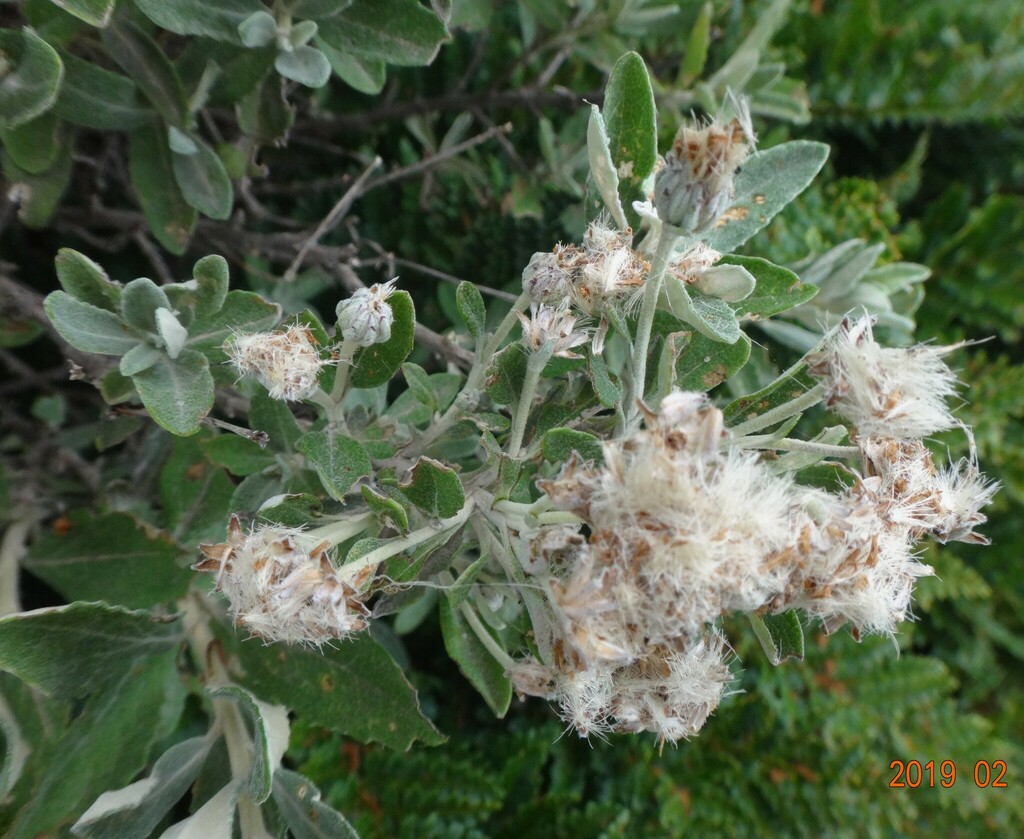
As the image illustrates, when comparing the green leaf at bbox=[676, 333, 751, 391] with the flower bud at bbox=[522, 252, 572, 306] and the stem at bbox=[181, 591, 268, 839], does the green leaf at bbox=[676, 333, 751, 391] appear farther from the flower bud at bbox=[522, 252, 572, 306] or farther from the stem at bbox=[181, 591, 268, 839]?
the stem at bbox=[181, 591, 268, 839]

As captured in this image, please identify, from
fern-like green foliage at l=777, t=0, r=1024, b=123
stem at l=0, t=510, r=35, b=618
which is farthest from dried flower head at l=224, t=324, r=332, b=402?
fern-like green foliage at l=777, t=0, r=1024, b=123

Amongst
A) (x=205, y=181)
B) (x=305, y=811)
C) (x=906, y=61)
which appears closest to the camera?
(x=305, y=811)

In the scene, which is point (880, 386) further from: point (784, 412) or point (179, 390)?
point (179, 390)

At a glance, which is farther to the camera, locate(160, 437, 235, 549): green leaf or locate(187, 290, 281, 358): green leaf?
locate(160, 437, 235, 549): green leaf

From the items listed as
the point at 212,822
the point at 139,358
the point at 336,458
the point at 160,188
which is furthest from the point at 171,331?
the point at 212,822

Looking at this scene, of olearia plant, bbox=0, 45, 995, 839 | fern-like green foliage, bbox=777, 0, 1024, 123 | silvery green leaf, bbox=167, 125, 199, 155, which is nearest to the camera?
olearia plant, bbox=0, 45, 995, 839

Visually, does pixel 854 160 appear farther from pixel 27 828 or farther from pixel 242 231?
pixel 27 828
